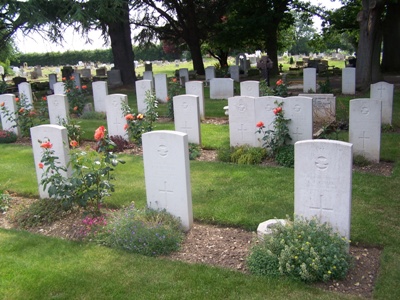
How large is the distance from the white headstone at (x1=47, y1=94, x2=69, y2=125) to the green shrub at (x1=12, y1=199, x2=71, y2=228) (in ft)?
17.3

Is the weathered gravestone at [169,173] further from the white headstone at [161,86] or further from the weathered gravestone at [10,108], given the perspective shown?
the white headstone at [161,86]

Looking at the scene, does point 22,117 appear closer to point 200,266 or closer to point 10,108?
point 10,108

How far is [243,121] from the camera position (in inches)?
384

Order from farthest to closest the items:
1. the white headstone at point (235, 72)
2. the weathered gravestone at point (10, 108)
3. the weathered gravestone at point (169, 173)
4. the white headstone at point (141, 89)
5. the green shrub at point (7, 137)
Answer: the white headstone at point (235, 72) → the white headstone at point (141, 89) → the green shrub at point (7, 137) → the weathered gravestone at point (10, 108) → the weathered gravestone at point (169, 173)

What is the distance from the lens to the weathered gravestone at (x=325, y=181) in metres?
4.79

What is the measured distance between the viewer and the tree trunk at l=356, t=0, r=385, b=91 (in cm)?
1691

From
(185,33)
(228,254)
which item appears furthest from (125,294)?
(185,33)

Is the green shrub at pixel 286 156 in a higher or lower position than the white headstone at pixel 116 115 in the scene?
lower

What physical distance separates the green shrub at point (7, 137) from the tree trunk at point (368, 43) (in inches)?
501

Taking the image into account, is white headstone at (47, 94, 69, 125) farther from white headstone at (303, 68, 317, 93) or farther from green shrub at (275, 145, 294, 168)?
white headstone at (303, 68, 317, 93)

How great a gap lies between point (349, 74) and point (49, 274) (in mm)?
14741

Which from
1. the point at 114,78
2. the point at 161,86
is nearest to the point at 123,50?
the point at 114,78

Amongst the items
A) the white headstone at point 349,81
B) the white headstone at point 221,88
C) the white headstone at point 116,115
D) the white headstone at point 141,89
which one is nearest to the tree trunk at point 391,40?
the white headstone at point 349,81

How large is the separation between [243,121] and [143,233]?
16.2 ft
